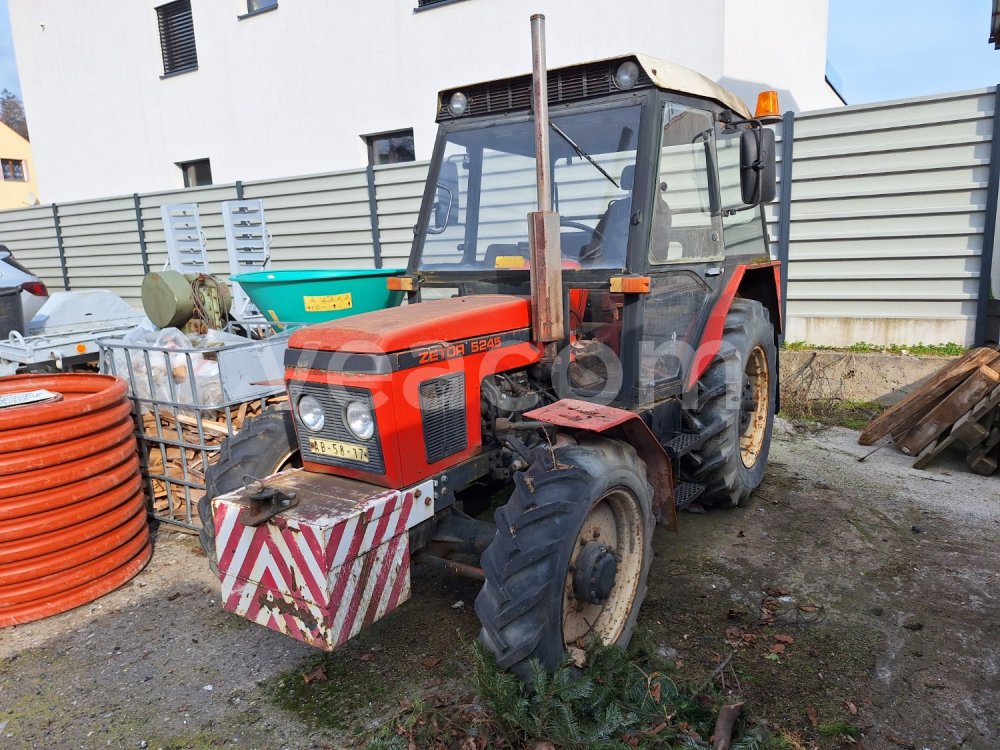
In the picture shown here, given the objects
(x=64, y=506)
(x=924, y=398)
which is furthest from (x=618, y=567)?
(x=924, y=398)

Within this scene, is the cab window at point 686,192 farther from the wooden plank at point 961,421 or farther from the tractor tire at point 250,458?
the wooden plank at point 961,421

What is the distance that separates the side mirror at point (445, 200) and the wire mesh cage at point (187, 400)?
4.01ft

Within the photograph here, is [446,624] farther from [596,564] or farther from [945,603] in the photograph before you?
[945,603]

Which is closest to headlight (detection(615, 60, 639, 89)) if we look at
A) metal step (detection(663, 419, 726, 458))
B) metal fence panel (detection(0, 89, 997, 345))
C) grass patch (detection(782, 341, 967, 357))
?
metal step (detection(663, 419, 726, 458))

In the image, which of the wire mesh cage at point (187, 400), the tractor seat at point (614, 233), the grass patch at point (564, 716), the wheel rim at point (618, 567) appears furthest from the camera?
the wire mesh cage at point (187, 400)

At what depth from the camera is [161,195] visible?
37.6 feet

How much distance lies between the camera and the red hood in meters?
2.65

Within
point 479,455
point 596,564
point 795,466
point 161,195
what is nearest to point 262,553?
point 479,455

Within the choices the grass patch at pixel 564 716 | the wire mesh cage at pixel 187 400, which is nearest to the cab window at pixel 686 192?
the grass patch at pixel 564 716

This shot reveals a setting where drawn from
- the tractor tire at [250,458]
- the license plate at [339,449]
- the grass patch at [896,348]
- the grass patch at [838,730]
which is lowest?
the grass patch at [838,730]

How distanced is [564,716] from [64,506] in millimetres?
2651

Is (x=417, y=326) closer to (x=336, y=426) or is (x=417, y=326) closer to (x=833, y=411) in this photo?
(x=336, y=426)

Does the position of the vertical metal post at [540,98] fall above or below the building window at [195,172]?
below

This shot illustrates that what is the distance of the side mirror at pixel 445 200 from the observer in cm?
363
